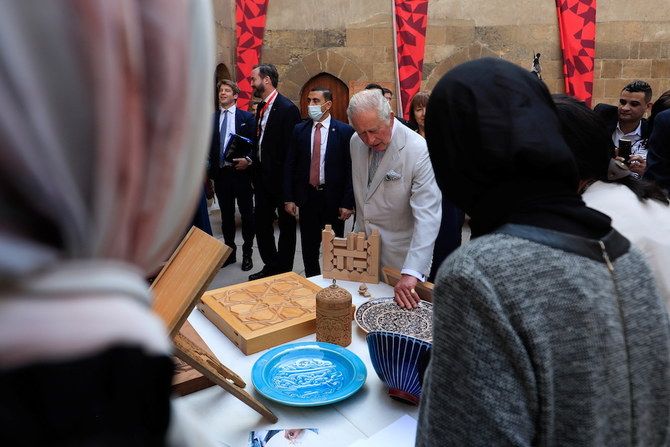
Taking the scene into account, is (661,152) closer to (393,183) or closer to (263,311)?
(393,183)

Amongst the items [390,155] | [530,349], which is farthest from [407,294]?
[530,349]

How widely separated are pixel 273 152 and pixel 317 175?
68 cm

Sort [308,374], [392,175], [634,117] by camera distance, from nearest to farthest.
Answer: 1. [308,374]
2. [392,175]
3. [634,117]

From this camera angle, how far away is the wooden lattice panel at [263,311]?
1549 millimetres

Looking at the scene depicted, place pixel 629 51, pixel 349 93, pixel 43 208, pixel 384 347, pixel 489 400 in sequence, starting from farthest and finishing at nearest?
pixel 349 93 < pixel 629 51 < pixel 384 347 < pixel 489 400 < pixel 43 208

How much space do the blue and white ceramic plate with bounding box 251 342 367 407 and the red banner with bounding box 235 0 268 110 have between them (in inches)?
258

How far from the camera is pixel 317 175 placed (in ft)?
12.7

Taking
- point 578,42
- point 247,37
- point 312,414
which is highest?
point 247,37

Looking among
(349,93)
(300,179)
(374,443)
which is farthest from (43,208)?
(349,93)

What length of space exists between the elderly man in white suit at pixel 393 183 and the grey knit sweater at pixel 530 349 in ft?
4.90

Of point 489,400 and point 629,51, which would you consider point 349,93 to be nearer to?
point 629,51

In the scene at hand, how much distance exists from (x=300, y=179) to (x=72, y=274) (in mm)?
3669

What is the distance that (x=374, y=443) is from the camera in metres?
1.12

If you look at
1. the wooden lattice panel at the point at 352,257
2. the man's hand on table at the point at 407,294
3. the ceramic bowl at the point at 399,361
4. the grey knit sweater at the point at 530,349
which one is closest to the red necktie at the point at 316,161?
the wooden lattice panel at the point at 352,257
